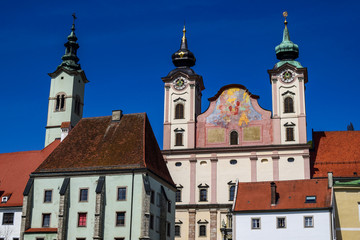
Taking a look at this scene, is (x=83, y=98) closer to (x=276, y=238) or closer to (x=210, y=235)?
(x=210, y=235)

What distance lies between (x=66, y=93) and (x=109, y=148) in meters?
26.0

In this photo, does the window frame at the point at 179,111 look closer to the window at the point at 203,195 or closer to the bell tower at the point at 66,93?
the window at the point at 203,195

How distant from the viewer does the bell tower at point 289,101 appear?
63625mm

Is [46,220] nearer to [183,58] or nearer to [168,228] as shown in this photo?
[168,228]

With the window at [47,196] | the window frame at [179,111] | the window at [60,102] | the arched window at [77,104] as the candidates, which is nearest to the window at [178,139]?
the window frame at [179,111]

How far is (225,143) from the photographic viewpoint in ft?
214

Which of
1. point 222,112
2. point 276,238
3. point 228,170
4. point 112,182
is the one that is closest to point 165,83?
point 222,112

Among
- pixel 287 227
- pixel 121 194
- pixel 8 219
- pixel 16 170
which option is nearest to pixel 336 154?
pixel 287 227

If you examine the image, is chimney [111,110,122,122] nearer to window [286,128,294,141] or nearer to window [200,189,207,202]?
window [200,189,207,202]

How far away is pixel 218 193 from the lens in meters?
63.8

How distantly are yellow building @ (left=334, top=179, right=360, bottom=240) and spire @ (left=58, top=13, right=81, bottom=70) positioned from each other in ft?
138

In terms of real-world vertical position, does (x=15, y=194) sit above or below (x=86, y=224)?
above

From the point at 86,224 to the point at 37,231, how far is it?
4.33m

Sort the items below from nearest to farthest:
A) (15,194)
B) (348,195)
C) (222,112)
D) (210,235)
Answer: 1. (348,195)
2. (15,194)
3. (210,235)
4. (222,112)
